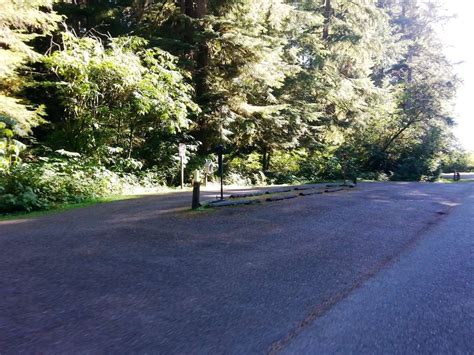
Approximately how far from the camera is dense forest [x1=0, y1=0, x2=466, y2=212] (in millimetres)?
12102

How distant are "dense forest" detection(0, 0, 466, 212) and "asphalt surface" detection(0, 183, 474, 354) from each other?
4.23 meters

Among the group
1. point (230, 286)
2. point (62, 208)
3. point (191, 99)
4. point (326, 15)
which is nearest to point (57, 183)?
point (62, 208)

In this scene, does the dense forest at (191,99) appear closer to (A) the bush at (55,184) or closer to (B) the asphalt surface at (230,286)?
(A) the bush at (55,184)

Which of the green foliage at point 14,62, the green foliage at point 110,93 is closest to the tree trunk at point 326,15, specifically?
the green foliage at point 110,93

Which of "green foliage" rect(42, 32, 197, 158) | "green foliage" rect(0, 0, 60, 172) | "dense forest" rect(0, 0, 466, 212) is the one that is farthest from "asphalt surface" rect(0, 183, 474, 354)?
"green foliage" rect(42, 32, 197, 158)

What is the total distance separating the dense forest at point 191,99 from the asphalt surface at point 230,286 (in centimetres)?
423

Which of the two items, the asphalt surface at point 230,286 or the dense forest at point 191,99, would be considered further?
the dense forest at point 191,99

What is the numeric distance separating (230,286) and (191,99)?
1349 cm

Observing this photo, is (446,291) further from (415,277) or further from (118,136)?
(118,136)

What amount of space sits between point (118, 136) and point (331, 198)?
7846mm

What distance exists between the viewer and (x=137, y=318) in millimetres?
3301

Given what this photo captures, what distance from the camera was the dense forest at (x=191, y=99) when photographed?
12102 mm

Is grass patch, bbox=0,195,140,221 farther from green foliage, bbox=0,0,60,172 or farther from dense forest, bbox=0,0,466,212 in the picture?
green foliage, bbox=0,0,60,172

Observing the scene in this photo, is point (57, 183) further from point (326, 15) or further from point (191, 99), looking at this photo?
point (326, 15)
